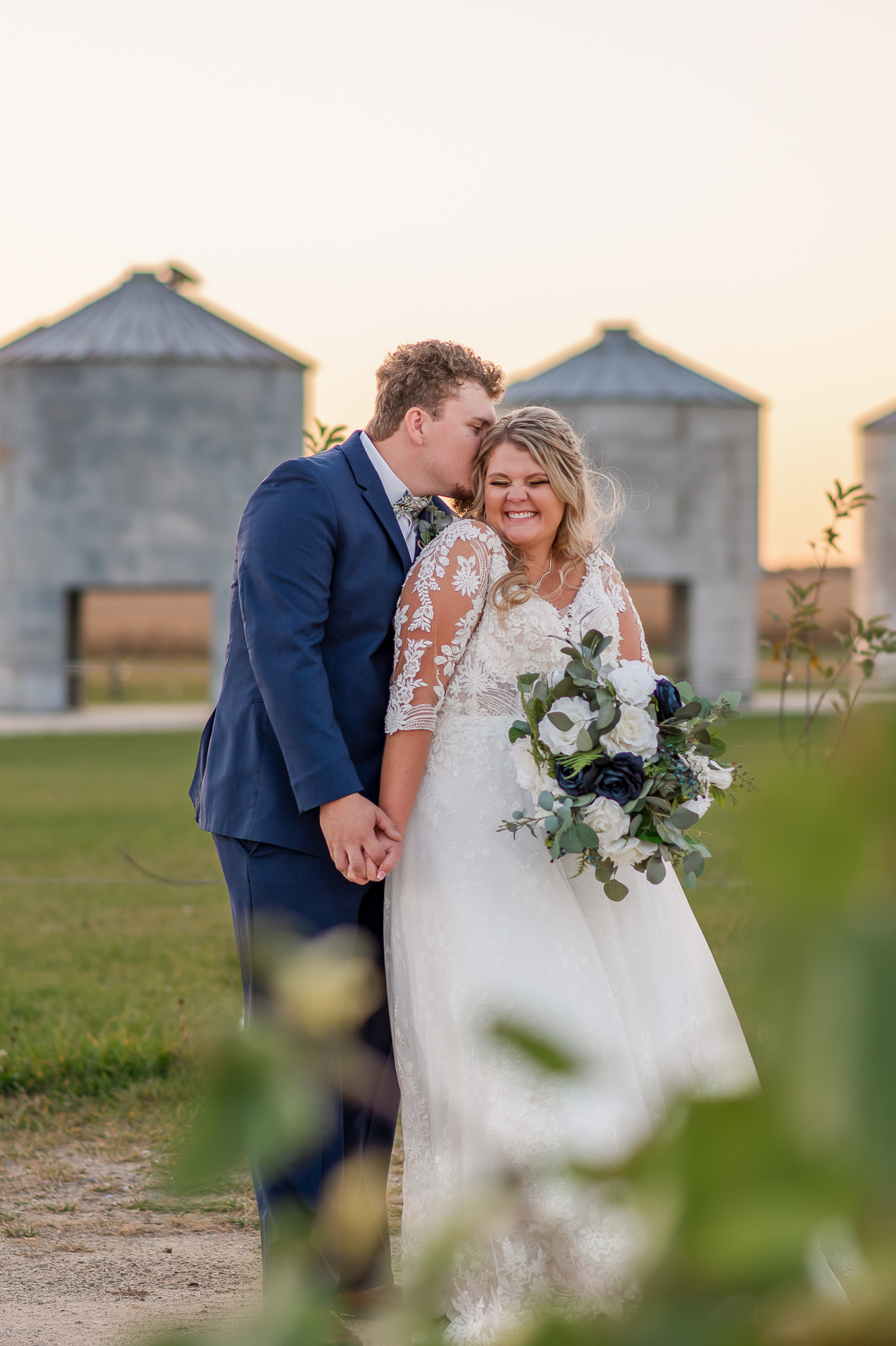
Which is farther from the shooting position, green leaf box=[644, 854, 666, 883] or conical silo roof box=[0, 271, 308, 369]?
conical silo roof box=[0, 271, 308, 369]

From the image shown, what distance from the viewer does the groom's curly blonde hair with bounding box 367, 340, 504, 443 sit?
10.5 feet

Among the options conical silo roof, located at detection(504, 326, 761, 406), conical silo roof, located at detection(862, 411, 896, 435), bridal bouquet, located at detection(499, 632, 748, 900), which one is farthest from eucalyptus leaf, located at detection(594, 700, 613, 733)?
conical silo roof, located at detection(862, 411, 896, 435)

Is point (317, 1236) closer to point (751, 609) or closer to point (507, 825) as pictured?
point (507, 825)

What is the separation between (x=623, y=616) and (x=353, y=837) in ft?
2.90

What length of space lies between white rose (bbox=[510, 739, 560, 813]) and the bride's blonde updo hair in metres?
0.37

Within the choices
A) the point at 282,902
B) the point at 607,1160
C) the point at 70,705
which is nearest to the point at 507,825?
the point at 282,902

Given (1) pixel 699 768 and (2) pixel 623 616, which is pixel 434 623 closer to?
(2) pixel 623 616

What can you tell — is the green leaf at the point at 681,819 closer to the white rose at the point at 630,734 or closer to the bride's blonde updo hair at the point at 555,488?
the white rose at the point at 630,734

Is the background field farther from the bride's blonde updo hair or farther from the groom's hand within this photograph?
the groom's hand

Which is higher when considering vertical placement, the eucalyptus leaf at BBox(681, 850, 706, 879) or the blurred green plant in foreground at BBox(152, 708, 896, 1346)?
the blurred green plant in foreground at BBox(152, 708, 896, 1346)

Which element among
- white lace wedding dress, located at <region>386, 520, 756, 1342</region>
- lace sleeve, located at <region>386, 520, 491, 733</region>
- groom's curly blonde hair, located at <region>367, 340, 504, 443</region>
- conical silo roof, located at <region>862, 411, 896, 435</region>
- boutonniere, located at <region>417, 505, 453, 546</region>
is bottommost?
white lace wedding dress, located at <region>386, 520, 756, 1342</region>

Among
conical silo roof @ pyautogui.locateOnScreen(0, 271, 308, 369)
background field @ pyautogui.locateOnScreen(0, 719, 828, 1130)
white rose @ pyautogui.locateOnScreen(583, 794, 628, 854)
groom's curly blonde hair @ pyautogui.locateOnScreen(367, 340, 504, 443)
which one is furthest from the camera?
conical silo roof @ pyautogui.locateOnScreen(0, 271, 308, 369)

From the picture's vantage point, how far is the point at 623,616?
3.36 metres

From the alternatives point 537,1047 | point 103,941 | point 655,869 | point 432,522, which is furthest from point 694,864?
point 103,941
